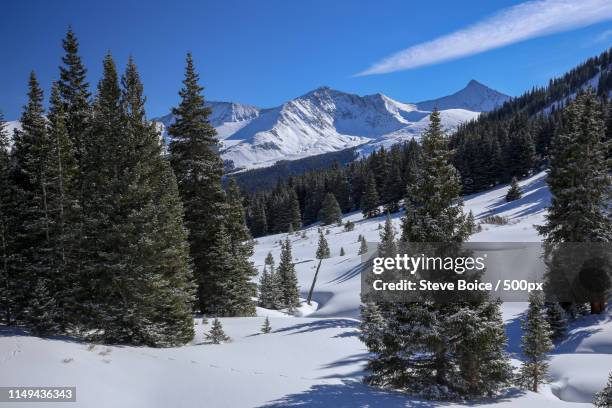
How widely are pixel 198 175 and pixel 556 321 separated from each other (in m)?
20.0

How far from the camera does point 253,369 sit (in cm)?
1184

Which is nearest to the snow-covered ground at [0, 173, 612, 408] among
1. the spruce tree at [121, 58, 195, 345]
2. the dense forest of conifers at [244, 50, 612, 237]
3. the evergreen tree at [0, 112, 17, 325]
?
the spruce tree at [121, 58, 195, 345]

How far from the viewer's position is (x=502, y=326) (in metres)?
11.0

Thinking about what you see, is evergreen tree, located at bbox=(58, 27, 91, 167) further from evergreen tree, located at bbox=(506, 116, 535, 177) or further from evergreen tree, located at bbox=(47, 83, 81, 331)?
evergreen tree, located at bbox=(506, 116, 535, 177)

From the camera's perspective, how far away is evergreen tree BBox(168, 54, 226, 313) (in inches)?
859

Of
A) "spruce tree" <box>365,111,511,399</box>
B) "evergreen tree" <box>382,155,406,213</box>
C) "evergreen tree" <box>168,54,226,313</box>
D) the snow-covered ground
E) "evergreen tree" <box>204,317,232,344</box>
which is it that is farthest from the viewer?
"evergreen tree" <box>382,155,406,213</box>

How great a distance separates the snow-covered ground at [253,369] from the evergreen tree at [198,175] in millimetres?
3950

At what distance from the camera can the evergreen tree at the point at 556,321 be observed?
67.9ft

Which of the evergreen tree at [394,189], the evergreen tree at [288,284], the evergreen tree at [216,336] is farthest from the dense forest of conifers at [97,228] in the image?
the evergreen tree at [394,189]

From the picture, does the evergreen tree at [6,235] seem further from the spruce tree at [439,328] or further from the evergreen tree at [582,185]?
the evergreen tree at [582,185]

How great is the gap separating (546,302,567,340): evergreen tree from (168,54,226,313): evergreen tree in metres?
17.2

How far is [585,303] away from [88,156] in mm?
25075

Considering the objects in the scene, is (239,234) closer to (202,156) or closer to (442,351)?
(202,156)

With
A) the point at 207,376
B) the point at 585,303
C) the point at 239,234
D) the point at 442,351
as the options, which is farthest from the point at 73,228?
the point at 585,303
